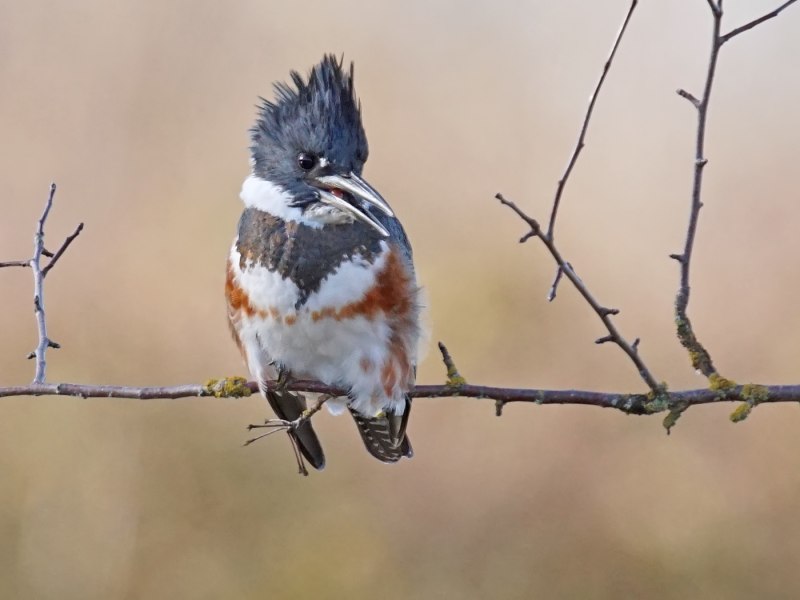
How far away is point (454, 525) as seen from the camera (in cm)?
375

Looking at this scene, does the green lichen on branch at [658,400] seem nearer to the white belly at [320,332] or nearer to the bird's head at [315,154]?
the white belly at [320,332]

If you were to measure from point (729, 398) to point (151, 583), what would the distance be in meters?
2.64

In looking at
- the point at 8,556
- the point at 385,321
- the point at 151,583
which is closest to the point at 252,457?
the point at 151,583

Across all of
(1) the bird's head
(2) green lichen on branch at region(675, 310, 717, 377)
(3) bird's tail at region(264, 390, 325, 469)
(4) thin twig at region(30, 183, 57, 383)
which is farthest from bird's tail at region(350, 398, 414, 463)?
(2) green lichen on branch at region(675, 310, 717, 377)

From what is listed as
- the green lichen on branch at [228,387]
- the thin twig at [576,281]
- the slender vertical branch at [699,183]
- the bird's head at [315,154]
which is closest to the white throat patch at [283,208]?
the bird's head at [315,154]

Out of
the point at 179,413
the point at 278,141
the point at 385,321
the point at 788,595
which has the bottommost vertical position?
the point at 788,595

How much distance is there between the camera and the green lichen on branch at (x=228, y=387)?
1.89 m

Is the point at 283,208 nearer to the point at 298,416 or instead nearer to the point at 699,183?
the point at 298,416

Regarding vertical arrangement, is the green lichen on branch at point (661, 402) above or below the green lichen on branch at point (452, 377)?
above

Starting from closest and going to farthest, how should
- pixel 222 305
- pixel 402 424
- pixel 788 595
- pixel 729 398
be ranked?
1. pixel 729 398
2. pixel 402 424
3. pixel 788 595
4. pixel 222 305

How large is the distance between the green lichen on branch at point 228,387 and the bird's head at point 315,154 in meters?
0.38

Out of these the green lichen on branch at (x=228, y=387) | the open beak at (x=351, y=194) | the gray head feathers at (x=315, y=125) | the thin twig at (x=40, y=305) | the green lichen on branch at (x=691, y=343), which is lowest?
the green lichen on branch at (x=228, y=387)

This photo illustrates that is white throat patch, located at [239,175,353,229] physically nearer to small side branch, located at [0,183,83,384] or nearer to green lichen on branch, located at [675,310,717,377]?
small side branch, located at [0,183,83,384]

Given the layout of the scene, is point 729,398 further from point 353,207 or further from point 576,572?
point 576,572
